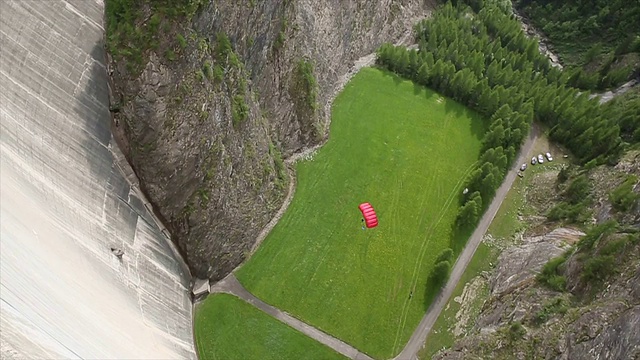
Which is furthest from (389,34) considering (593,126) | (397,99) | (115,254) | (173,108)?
(115,254)

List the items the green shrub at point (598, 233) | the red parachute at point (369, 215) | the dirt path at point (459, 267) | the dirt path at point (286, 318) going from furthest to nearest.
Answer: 1. the red parachute at point (369, 215)
2. the dirt path at point (459, 267)
3. the dirt path at point (286, 318)
4. the green shrub at point (598, 233)

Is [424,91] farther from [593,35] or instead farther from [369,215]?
[593,35]

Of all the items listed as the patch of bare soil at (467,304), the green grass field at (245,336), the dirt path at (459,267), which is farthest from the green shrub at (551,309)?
the green grass field at (245,336)

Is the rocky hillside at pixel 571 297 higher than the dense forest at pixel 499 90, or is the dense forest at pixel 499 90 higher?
the dense forest at pixel 499 90

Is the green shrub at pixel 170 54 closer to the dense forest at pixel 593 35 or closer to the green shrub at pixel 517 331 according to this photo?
the green shrub at pixel 517 331

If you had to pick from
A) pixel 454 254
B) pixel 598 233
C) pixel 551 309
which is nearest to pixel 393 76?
pixel 454 254

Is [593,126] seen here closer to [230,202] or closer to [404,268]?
[404,268]
